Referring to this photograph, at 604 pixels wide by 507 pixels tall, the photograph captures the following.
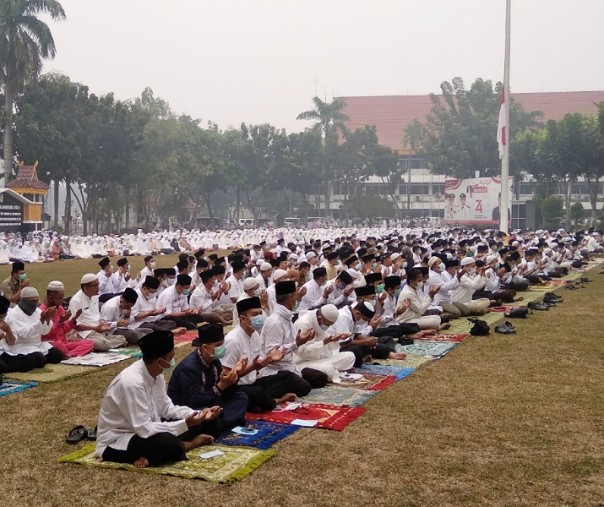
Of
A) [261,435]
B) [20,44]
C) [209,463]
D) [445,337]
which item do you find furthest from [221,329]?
[20,44]

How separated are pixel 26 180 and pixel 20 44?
18.2 feet

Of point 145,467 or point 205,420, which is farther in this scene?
point 205,420

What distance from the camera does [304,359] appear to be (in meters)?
7.84

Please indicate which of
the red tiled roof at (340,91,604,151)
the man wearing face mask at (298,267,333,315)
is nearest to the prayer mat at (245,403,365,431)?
the man wearing face mask at (298,267,333,315)

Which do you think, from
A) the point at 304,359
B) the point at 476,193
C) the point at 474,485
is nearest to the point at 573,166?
the point at 476,193

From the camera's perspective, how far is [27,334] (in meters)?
8.41

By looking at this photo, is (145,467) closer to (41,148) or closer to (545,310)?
(545,310)

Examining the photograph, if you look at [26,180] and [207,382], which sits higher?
[26,180]

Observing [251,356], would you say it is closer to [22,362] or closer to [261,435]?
[261,435]

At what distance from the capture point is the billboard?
146 feet

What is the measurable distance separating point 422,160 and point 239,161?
17563 millimetres

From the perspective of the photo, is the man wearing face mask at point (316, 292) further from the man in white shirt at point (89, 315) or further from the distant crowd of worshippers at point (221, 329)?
the man in white shirt at point (89, 315)

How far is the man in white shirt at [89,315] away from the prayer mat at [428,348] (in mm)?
3644

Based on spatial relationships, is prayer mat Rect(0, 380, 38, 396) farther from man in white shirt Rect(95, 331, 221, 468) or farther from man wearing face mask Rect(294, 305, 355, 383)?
man wearing face mask Rect(294, 305, 355, 383)
